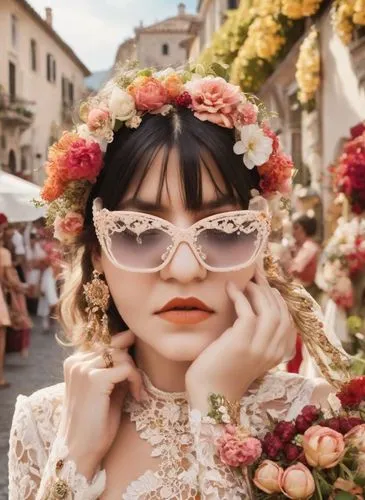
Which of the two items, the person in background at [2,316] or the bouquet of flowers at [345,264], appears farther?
the person in background at [2,316]

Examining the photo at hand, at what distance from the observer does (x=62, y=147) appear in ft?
6.64

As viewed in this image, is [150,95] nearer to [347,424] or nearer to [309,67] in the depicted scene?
[347,424]

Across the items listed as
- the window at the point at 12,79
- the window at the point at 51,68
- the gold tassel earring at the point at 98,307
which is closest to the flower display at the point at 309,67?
the gold tassel earring at the point at 98,307

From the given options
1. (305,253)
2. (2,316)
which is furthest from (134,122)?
(2,316)

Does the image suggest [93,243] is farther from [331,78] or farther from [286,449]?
[331,78]

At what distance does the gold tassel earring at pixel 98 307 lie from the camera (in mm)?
1960

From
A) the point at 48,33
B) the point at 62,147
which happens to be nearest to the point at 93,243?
the point at 62,147

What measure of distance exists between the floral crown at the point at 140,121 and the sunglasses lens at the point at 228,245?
0.16 m

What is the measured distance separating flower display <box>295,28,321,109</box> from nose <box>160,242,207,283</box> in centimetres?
1128

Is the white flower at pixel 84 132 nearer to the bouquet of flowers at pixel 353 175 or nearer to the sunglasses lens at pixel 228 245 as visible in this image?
the sunglasses lens at pixel 228 245

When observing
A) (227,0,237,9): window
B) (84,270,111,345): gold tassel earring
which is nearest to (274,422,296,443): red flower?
(84,270,111,345): gold tassel earring

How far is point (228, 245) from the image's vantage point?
5.94 ft

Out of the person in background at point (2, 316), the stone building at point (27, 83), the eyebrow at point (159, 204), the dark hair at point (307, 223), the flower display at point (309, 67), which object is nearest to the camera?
the eyebrow at point (159, 204)

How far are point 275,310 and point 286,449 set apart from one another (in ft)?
1.05
